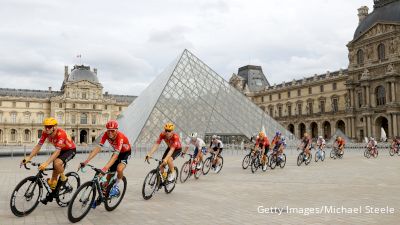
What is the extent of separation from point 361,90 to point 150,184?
49275 mm

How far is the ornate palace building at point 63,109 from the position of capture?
7706 cm

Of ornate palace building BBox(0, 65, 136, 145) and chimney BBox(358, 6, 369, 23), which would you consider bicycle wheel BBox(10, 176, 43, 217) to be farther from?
ornate palace building BBox(0, 65, 136, 145)

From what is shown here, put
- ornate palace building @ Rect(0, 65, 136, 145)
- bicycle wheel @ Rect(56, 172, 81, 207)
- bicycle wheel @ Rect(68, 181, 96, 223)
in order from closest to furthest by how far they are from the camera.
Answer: bicycle wheel @ Rect(68, 181, 96, 223)
bicycle wheel @ Rect(56, 172, 81, 207)
ornate palace building @ Rect(0, 65, 136, 145)

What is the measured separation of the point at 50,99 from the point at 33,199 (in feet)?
257

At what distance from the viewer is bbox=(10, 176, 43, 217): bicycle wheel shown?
555 centimetres

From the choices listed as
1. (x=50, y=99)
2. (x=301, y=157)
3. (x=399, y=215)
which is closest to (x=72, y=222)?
(x=399, y=215)

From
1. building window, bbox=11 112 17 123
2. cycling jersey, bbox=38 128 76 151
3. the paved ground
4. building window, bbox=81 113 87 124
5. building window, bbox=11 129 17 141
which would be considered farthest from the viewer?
building window, bbox=81 113 87 124

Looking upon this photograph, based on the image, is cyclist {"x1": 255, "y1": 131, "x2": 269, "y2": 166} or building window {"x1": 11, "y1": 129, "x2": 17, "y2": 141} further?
building window {"x1": 11, "y1": 129, "x2": 17, "y2": 141}

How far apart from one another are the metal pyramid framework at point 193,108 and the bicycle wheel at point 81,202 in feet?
57.3

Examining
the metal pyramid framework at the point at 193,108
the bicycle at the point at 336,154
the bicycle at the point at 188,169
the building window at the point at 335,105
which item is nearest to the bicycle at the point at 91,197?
the bicycle at the point at 188,169

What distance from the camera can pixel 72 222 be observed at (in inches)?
206

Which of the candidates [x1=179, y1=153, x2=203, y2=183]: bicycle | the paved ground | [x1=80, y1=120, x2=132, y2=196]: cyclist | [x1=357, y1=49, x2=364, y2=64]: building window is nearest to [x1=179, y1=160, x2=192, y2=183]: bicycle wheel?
[x1=179, y1=153, x2=203, y2=183]: bicycle

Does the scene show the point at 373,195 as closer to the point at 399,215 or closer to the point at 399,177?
the point at 399,215

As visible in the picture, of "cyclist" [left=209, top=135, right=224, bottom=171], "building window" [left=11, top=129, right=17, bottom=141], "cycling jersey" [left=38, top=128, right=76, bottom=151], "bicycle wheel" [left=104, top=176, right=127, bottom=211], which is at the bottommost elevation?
"bicycle wheel" [left=104, top=176, right=127, bottom=211]
